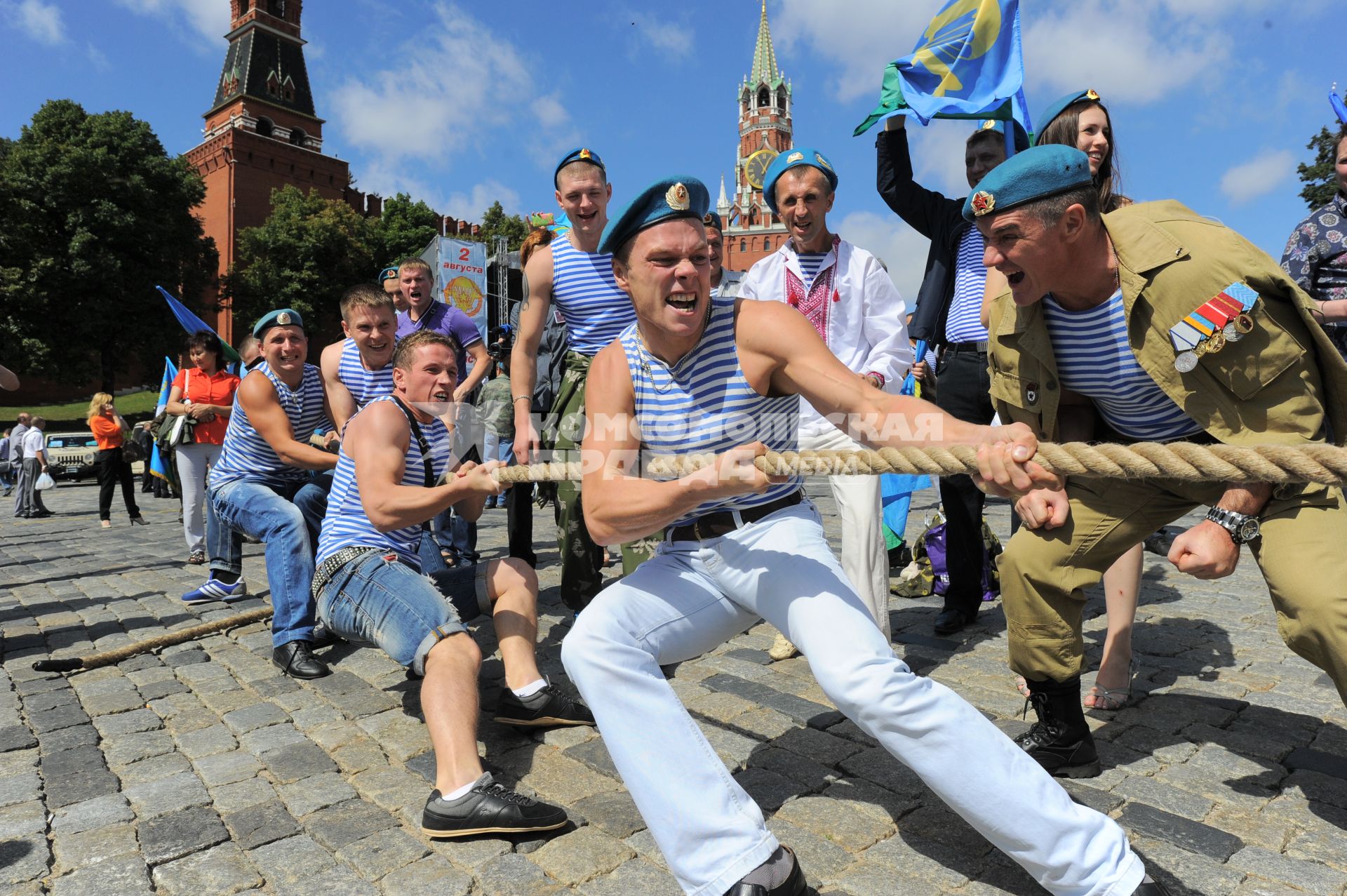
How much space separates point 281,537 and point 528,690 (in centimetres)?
208

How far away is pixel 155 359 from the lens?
3425cm

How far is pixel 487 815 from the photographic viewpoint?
8.38 ft

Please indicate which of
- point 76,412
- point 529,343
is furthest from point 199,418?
point 76,412

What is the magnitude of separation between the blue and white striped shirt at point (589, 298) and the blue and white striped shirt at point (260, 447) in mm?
1943

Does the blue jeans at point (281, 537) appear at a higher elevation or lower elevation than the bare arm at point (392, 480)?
lower

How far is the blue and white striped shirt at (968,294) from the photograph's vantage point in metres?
4.37

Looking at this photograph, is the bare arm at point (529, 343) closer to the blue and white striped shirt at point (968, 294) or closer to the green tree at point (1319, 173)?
the blue and white striped shirt at point (968, 294)

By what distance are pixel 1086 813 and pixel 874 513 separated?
2098mm

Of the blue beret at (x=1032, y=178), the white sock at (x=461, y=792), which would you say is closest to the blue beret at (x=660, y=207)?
the blue beret at (x=1032, y=178)

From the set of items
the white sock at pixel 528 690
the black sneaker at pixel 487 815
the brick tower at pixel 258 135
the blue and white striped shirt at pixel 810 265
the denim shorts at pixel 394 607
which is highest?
the brick tower at pixel 258 135

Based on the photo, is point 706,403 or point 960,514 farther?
point 960,514

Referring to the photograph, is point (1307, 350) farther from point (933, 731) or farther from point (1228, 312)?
point (933, 731)

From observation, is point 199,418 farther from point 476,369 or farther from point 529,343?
point 529,343

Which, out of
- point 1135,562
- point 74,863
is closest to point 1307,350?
point 1135,562
